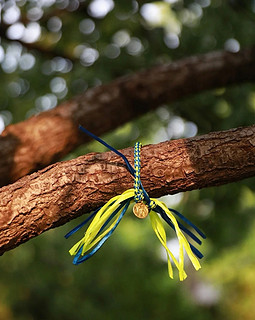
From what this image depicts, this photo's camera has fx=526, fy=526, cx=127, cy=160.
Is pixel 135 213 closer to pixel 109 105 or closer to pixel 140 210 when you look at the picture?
pixel 140 210

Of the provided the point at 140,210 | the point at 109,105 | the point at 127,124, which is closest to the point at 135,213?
the point at 140,210

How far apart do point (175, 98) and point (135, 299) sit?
2210 millimetres

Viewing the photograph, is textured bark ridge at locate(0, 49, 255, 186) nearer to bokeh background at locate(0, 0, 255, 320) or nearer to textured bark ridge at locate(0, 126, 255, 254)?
bokeh background at locate(0, 0, 255, 320)

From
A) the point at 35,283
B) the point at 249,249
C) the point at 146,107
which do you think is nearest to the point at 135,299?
the point at 35,283

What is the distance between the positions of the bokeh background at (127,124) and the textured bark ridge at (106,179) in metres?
1.43

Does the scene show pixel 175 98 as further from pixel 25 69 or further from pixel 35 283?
pixel 35 283

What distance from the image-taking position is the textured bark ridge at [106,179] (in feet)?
3.92

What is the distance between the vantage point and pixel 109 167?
122 cm

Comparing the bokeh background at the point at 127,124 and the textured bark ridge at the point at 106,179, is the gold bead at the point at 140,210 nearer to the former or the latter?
the textured bark ridge at the point at 106,179

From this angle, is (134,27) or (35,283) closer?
(134,27)

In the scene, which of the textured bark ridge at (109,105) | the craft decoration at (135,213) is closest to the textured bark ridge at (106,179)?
the craft decoration at (135,213)

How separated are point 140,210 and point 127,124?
235 centimetres

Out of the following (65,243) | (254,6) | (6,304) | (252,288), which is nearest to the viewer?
(254,6)

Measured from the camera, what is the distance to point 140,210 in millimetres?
1187
